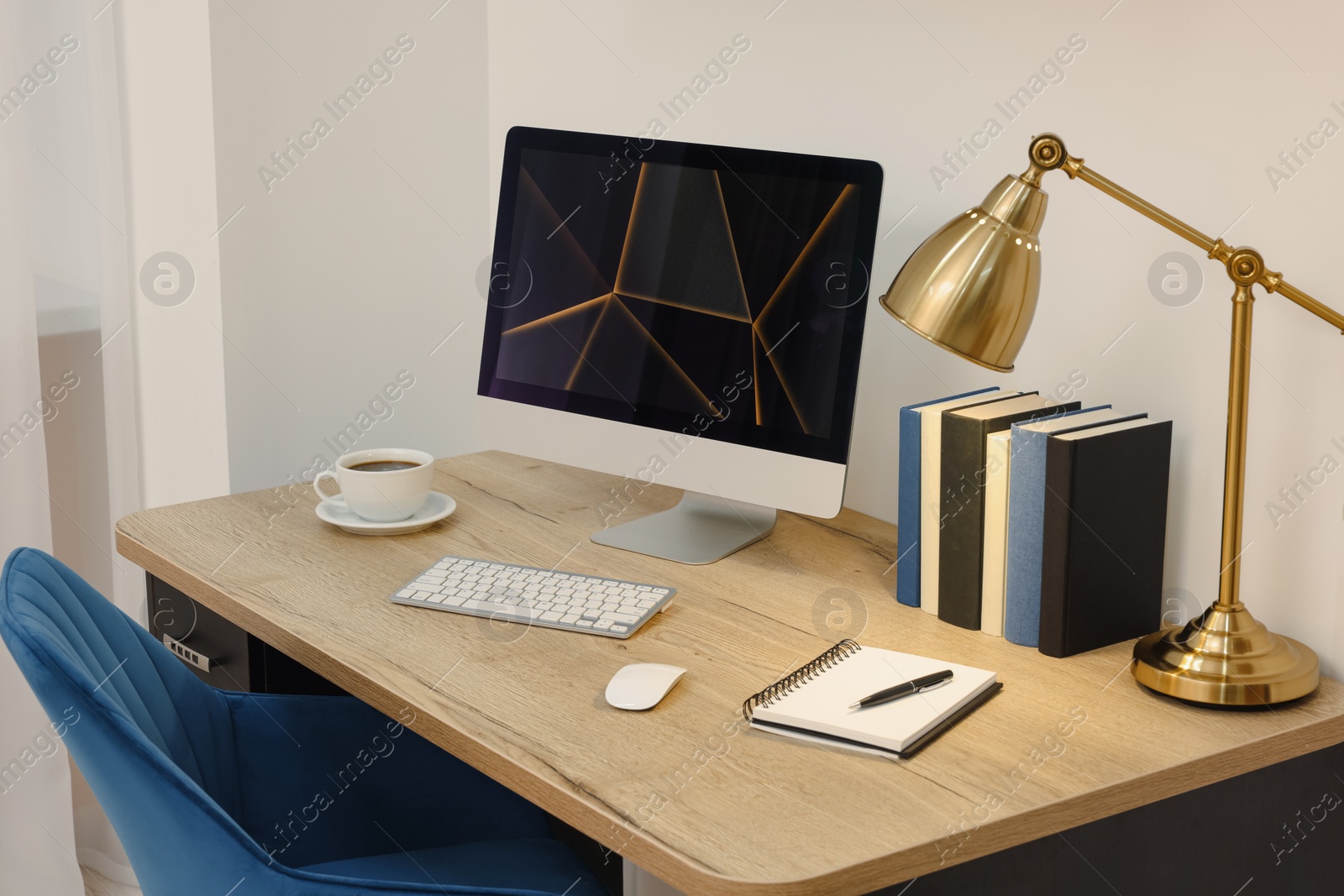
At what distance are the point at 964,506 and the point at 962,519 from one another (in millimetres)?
14

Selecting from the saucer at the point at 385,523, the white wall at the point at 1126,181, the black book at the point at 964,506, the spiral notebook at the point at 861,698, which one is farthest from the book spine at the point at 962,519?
the saucer at the point at 385,523

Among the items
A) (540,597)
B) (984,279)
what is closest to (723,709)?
(540,597)

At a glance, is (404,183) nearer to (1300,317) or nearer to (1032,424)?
(1032,424)

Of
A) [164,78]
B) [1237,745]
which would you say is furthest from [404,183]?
[1237,745]

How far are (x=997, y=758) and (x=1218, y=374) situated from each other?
497 millimetres

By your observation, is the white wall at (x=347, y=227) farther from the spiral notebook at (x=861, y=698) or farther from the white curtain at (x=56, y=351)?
the spiral notebook at (x=861, y=698)

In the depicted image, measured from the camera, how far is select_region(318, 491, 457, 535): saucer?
4.92 feet

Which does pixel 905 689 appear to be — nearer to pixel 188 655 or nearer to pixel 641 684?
pixel 641 684

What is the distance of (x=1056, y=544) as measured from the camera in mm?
1134

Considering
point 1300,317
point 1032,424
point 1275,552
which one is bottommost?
point 1275,552

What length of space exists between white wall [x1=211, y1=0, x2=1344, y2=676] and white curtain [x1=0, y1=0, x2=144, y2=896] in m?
0.18

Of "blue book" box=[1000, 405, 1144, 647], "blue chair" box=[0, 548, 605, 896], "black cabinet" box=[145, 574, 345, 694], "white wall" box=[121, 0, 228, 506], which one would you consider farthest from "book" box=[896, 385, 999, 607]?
"white wall" box=[121, 0, 228, 506]

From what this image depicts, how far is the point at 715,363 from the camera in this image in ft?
4.67

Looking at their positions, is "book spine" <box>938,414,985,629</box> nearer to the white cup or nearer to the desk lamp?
the desk lamp
